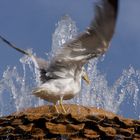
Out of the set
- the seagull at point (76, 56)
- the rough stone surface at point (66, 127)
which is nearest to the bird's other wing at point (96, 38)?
the seagull at point (76, 56)

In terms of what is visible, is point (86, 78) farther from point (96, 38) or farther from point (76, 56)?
point (96, 38)

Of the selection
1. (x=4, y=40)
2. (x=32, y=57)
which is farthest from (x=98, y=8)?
(x=32, y=57)

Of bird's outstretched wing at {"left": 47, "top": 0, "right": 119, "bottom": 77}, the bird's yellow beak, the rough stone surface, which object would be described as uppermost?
bird's outstretched wing at {"left": 47, "top": 0, "right": 119, "bottom": 77}

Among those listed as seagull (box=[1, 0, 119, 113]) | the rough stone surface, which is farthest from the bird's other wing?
the rough stone surface

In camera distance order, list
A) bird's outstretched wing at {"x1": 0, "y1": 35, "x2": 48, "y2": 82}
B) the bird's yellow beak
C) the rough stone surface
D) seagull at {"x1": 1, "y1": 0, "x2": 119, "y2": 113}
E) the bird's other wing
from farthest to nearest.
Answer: the bird's yellow beak
bird's outstretched wing at {"x1": 0, "y1": 35, "x2": 48, "y2": 82}
seagull at {"x1": 1, "y1": 0, "x2": 119, "y2": 113}
the bird's other wing
the rough stone surface

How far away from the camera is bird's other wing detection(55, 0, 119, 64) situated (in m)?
5.18

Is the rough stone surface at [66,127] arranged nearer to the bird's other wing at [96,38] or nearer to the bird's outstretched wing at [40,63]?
the bird's other wing at [96,38]

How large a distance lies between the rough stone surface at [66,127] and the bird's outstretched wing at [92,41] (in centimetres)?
154

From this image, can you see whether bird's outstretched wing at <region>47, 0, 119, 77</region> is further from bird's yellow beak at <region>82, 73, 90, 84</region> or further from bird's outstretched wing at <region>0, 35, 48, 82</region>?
bird's yellow beak at <region>82, 73, 90, 84</region>

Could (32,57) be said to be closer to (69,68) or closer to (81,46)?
(69,68)

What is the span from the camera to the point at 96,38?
5.57 metres

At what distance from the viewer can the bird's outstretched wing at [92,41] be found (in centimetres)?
520

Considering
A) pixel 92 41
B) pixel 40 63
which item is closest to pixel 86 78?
pixel 40 63

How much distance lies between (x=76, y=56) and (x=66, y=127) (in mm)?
2348
